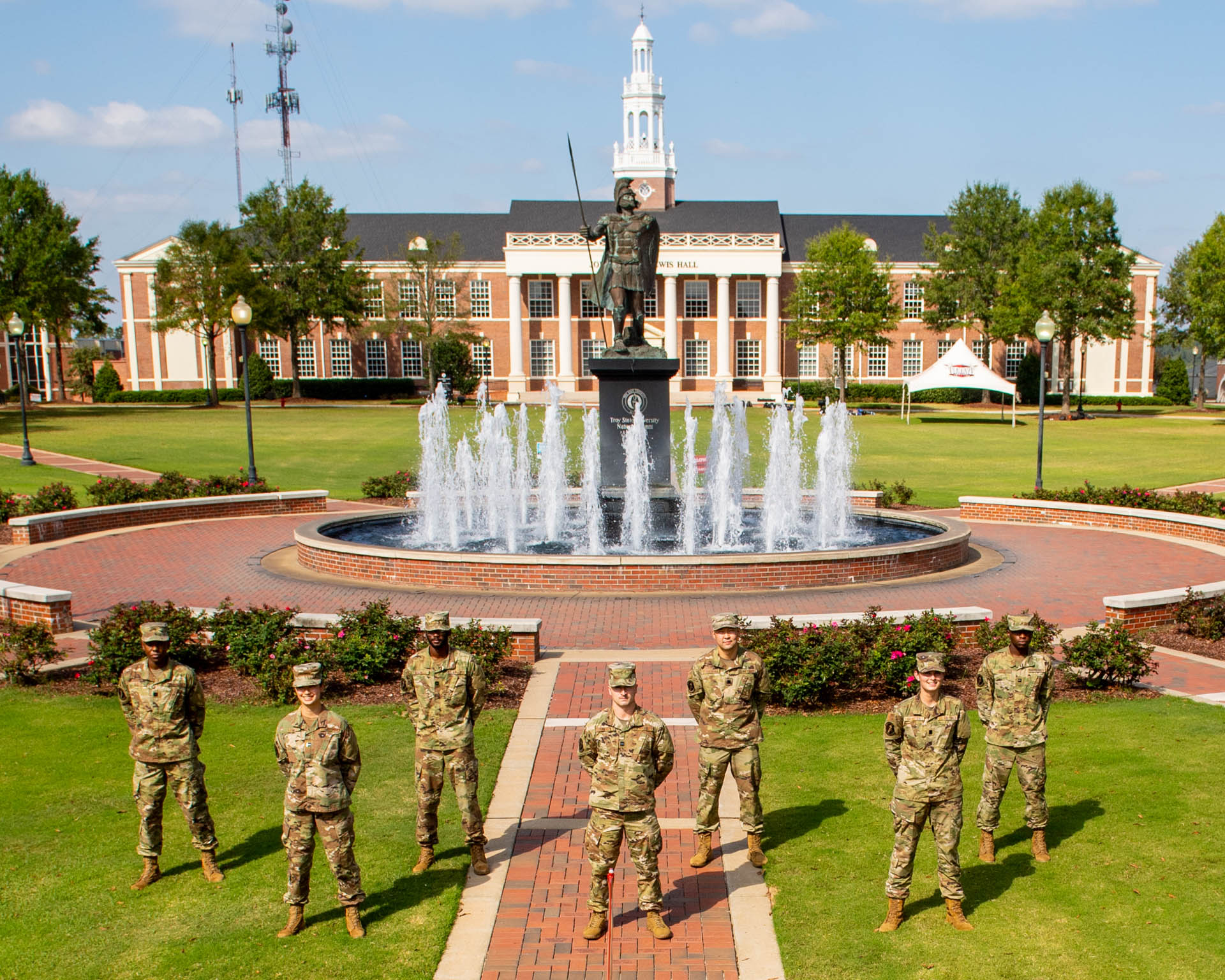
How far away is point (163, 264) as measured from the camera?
54.7 meters

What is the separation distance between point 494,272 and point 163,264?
21.0m

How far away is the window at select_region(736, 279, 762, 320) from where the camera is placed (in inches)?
2694

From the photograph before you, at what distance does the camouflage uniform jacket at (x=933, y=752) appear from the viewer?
597 centimetres

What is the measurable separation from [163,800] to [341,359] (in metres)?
65.7

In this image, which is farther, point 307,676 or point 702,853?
point 702,853

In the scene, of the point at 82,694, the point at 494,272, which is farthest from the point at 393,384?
the point at 82,694

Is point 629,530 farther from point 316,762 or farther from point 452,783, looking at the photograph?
point 316,762

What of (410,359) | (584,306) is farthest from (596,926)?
(410,359)

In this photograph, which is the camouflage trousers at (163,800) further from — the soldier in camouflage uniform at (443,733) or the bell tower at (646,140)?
the bell tower at (646,140)

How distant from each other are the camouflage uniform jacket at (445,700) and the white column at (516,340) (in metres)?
59.6

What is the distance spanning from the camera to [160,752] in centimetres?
664

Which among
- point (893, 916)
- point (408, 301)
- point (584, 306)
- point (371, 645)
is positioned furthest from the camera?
point (584, 306)

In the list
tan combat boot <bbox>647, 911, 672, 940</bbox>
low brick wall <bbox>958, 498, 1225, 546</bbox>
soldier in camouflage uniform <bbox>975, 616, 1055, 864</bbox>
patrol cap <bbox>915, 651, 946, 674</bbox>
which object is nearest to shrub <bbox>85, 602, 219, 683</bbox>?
tan combat boot <bbox>647, 911, 672, 940</bbox>

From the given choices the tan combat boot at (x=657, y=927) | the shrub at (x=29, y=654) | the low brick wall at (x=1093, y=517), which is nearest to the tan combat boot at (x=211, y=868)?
the tan combat boot at (x=657, y=927)
